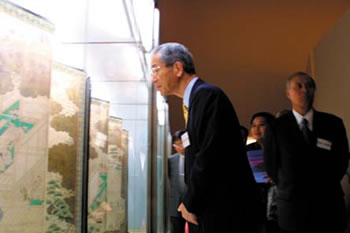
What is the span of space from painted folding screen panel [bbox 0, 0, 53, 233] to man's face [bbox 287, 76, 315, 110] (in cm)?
173

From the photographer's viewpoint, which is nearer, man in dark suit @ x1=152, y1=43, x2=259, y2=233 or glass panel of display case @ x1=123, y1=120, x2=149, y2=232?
man in dark suit @ x1=152, y1=43, x2=259, y2=233

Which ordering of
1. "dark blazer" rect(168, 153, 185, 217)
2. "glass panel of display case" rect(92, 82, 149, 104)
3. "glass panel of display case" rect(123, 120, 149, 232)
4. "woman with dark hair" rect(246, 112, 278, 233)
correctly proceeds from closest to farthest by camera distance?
"glass panel of display case" rect(92, 82, 149, 104) < "glass panel of display case" rect(123, 120, 149, 232) < "woman with dark hair" rect(246, 112, 278, 233) < "dark blazer" rect(168, 153, 185, 217)

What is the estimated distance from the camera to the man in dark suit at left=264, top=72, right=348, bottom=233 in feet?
7.93

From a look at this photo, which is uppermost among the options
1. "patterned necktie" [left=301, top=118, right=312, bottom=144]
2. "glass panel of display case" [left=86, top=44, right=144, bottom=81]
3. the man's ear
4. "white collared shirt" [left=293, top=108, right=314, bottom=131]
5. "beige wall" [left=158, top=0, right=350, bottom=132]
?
"beige wall" [left=158, top=0, right=350, bottom=132]

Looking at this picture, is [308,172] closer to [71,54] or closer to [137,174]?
[137,174]

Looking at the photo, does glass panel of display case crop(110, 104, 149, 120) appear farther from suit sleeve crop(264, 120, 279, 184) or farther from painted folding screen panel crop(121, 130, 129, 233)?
suit sleeve crop(264, 120, 279, 184)

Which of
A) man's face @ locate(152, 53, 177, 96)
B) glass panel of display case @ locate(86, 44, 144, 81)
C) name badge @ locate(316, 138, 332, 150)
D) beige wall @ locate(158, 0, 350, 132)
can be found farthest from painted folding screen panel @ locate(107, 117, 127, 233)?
beige wall @ locate(158, 0, 350, 132)

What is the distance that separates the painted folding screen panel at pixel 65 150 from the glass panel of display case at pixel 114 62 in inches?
10.0

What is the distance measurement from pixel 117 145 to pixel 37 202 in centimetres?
121

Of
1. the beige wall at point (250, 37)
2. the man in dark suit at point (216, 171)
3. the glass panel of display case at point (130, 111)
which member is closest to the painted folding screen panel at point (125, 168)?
the glass panel of display case at point (130, 111)

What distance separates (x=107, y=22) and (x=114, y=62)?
263 mm

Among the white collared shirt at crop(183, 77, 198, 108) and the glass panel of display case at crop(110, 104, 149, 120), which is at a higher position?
the glass panel of display case at crop(110, 104, 149, 120)

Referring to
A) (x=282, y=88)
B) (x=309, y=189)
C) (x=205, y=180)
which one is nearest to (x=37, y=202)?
(x=205, y=180)

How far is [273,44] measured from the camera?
746cm
